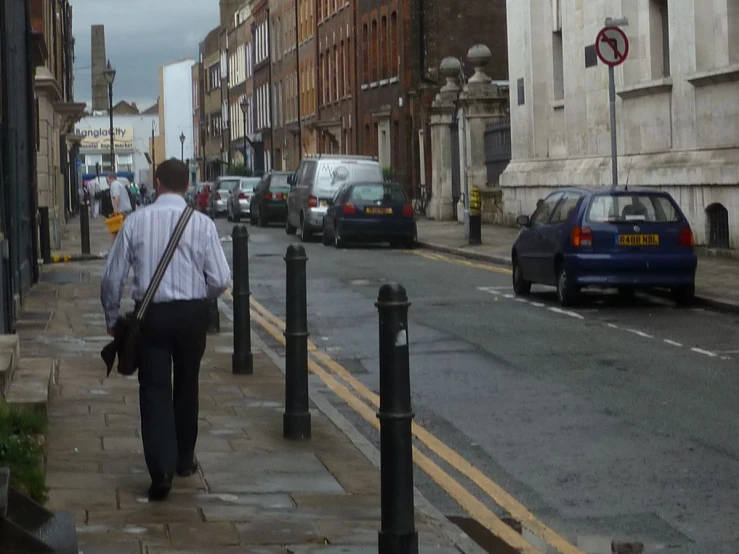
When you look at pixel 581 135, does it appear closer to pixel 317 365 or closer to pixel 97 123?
pixel 317 365

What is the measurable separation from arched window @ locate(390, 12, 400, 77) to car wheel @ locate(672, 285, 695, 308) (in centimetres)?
3718

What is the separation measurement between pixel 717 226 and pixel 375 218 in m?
8.80

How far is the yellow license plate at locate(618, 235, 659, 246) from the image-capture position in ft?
58.5

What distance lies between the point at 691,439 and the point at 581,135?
23.9 m

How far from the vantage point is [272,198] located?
45.5 meters

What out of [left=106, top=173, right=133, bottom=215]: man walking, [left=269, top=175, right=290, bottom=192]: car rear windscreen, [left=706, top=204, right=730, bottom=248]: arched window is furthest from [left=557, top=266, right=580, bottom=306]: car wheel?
[left=269, top=175, right=290, bottom=192]: car rear windscreen

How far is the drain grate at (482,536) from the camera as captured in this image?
6671mm

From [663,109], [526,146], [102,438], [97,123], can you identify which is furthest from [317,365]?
[97,123]

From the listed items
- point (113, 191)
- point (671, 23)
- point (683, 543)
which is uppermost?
point (671, 23)

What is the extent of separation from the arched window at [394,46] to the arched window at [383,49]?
88 centimetres

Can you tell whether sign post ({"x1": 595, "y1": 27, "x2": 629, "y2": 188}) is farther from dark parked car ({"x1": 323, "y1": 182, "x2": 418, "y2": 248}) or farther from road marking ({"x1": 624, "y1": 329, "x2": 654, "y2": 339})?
dark parked car ({"x1": 323, "y1": 182, "x2": 418, "y2": 248})

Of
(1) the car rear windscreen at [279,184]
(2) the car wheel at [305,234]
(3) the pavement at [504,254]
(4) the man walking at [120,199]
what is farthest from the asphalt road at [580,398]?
(1) the car rear windscreen at [279,184]

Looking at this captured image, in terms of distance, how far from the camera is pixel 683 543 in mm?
6719

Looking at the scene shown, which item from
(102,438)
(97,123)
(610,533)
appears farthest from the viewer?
(97,123)
